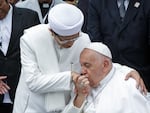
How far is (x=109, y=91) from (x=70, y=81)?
0.31 m

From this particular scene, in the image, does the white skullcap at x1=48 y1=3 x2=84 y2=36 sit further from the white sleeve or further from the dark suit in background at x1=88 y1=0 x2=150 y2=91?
the dark suit in background at x1=88 y1=0 x2=150 y2=91

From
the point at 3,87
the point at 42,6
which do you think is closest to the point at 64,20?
the point at 3,87

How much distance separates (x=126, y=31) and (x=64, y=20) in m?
1.14

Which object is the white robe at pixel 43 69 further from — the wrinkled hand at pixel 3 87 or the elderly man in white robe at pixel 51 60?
the wrinkled hand at pixel 3 87

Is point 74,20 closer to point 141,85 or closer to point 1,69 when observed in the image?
point 141,85

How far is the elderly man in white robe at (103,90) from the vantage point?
3.61m

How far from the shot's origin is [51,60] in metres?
3.69

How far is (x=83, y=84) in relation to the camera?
138 inches

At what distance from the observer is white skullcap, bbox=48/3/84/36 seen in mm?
3547

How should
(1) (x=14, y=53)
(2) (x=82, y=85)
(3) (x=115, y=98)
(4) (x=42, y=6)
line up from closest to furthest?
(2) (x=82, y=85)
(3) (x=115, y=98)
(1) (x=14, y=53)
(4) (x=42, y=6)

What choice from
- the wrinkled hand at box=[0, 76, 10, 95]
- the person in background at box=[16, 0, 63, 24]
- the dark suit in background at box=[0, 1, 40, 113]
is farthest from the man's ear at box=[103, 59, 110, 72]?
the person in background at box=[16, 0, 63, 24]

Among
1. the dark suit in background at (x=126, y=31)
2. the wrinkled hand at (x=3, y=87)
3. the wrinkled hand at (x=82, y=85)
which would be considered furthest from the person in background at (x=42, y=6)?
the wrinkled hand at (x=82, y=85)

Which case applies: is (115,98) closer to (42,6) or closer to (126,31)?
(126,31)

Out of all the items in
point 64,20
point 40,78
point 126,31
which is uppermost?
point 64,20
